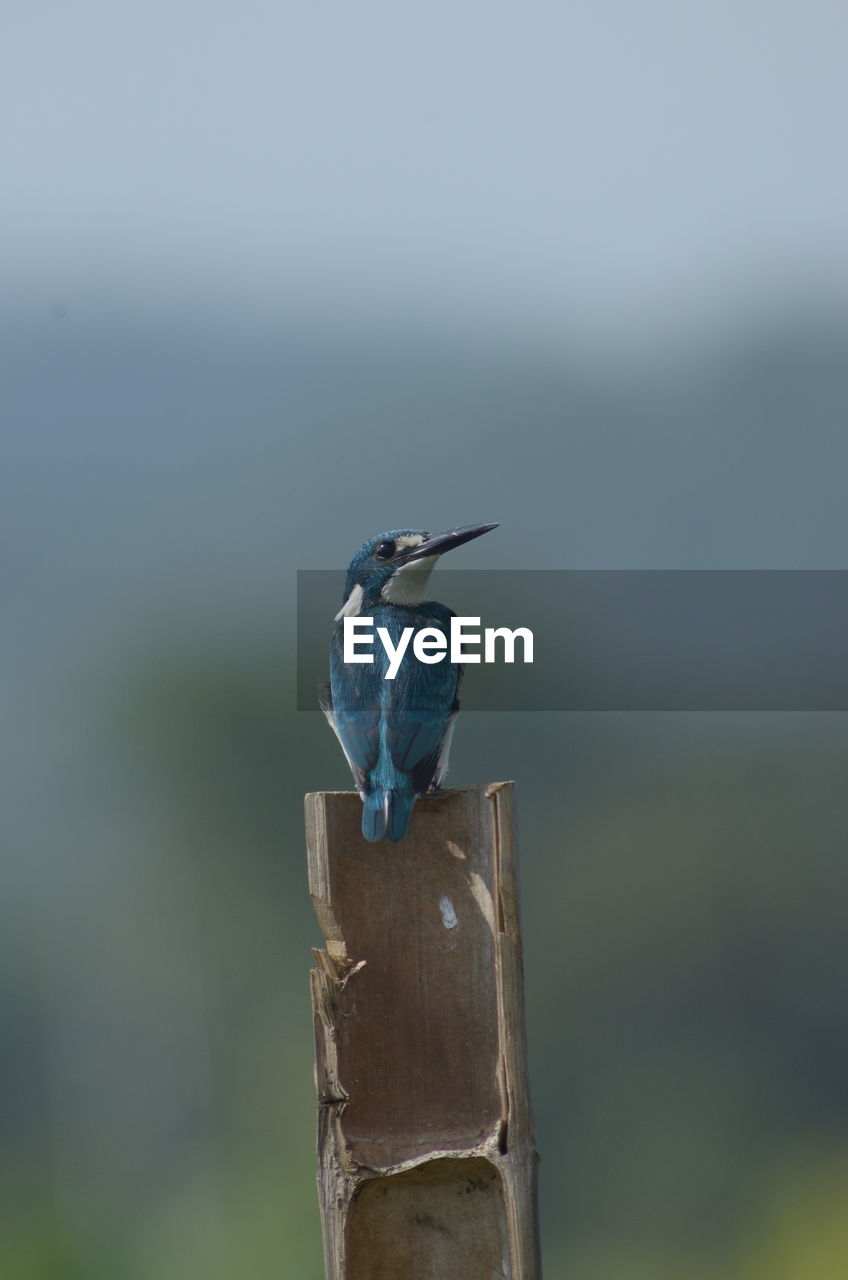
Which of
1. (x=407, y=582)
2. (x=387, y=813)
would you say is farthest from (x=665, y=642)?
(x=387, y=813)

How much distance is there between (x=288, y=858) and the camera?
224 inches

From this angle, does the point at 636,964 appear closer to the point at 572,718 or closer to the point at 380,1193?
the point at 572,718

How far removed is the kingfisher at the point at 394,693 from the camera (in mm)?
1674

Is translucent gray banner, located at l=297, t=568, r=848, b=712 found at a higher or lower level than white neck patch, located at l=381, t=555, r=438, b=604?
higher

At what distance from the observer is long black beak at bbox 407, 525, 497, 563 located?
2.20 m

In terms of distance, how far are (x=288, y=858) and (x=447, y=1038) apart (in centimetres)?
430

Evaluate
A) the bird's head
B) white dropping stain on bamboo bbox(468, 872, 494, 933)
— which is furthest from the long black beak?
white dropping stain on bamboo bbox(468, 872, 494, 933)

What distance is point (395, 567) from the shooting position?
2266mm

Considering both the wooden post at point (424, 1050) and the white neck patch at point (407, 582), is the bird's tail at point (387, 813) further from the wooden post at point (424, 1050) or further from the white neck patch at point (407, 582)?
the white neck patch at point (407, 582)

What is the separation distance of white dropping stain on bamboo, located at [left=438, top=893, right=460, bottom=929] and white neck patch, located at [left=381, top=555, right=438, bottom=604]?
2.72 feet

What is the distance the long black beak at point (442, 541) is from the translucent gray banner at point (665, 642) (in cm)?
332

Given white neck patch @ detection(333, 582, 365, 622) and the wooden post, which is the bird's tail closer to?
the wooden post

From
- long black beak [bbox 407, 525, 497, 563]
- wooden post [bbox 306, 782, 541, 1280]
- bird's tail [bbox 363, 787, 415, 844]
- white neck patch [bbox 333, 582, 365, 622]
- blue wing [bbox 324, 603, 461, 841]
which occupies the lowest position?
wooden post [bbox 306, 782, 541, 1280]

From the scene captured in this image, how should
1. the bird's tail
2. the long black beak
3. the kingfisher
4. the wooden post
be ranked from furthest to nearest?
the long black beak < the kingfisher < the bird's tail < the wooden post
